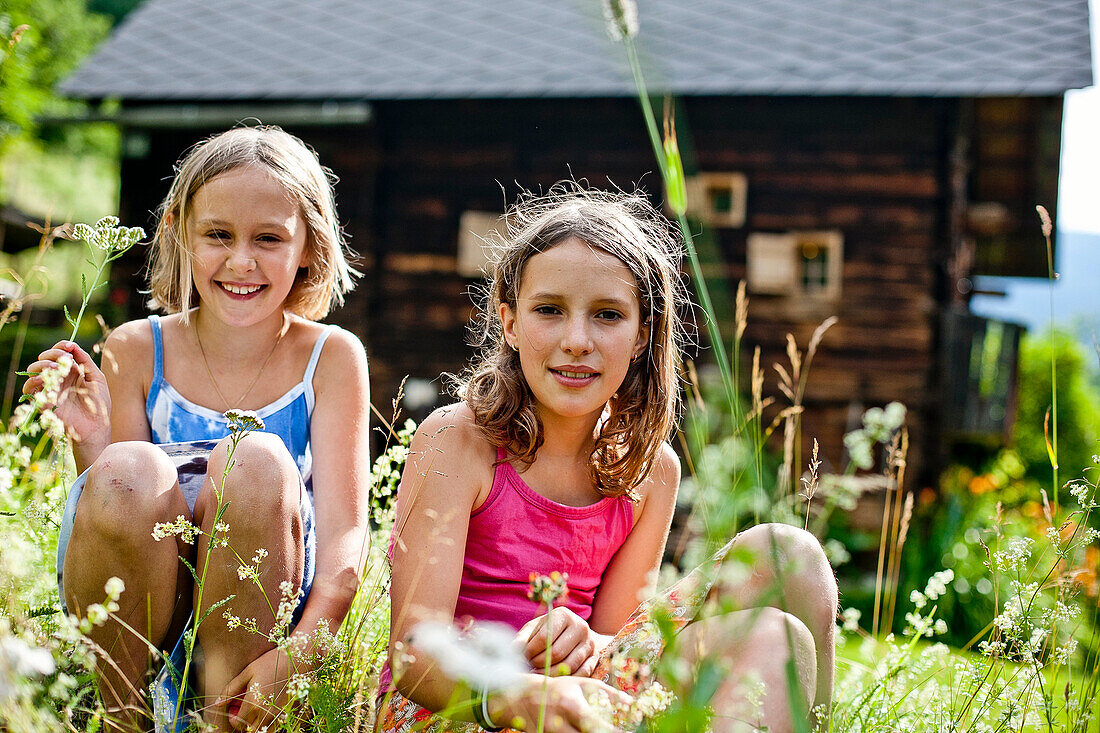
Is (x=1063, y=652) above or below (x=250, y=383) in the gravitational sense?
below

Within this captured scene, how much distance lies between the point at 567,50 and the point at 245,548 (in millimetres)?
6745

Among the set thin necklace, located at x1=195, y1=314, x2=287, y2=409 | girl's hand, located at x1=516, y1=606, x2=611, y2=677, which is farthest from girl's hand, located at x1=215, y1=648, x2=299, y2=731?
thin necklace, located at x1=195, y1=314, x2=287, y2=409

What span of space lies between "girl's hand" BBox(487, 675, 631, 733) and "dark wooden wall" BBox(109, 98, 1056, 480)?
5.90m

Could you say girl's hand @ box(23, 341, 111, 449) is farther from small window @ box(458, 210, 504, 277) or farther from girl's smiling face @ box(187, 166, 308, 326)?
small window @ box(458, 210, 504, 277)

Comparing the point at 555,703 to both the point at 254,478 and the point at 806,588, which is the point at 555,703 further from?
the point at 254,478

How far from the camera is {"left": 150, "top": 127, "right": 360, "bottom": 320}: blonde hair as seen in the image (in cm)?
189

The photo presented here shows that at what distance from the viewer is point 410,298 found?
744 cm

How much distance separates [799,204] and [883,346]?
4.34 feet

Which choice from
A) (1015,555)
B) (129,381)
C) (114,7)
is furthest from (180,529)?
(114,7)

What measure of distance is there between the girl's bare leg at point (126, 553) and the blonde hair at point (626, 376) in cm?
61

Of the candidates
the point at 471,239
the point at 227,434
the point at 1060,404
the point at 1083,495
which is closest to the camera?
the point at 1083,495

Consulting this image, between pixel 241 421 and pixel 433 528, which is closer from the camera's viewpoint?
pixel 241 421

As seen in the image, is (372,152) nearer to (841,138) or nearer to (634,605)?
(841,138)

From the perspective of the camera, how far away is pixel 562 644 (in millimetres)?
1380
